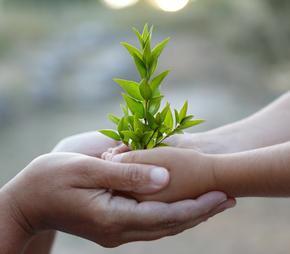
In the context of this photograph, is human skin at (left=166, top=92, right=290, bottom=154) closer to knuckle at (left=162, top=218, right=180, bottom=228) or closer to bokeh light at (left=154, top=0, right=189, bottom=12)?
knuckle at (left=162, top=218, right=180, bottom=228)

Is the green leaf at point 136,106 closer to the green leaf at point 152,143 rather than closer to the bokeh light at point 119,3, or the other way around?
the green leaf at point 152,143

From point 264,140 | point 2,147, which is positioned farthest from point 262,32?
point 264,140

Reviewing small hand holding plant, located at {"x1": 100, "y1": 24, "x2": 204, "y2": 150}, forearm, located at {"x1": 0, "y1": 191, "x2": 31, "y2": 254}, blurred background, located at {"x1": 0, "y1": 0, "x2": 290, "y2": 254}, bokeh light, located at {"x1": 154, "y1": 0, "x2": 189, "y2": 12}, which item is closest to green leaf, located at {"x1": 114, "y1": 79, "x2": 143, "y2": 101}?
small hand holding plant, located at {"x1": 100, "y1": 24, "x2": 204, "y2": 150}

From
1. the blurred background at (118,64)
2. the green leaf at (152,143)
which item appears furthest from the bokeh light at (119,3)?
the green leaf at (152,143)

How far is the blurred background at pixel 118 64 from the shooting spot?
2.67 m

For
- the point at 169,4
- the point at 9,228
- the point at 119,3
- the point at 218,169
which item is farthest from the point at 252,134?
the point at 119,3

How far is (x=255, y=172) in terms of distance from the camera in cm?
80

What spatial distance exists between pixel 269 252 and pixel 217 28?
5.90 feet

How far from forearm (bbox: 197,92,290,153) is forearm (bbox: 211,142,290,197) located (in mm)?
178

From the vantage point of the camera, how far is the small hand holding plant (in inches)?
32.7

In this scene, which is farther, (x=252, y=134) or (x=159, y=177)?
(x=252, y=134)

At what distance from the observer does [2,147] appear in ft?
8.56

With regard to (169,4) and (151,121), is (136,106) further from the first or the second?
(169,4)

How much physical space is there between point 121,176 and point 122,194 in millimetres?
53
